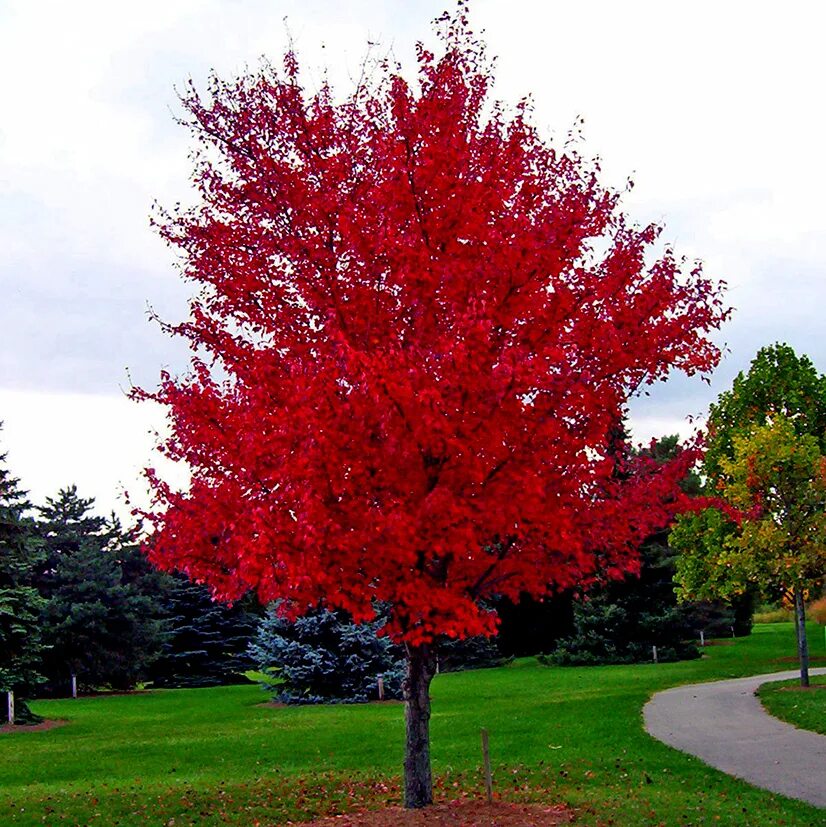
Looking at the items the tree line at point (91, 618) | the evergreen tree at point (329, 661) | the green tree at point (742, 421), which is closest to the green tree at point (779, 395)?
the green tree at point (742, 421)

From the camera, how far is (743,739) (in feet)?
52.5

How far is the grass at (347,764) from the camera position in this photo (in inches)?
459

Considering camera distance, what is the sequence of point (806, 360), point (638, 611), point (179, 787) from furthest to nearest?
point (638, 611) < point (806, 360) < point (179, 787)

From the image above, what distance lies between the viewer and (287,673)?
27.7 m

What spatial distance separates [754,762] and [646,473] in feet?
20.2

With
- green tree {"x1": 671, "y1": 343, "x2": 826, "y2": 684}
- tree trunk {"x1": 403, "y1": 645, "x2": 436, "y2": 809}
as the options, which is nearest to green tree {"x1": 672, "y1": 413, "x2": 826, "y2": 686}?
green tree {"x1": 671, "y1": 343, "x2": 826, "y2": 684}

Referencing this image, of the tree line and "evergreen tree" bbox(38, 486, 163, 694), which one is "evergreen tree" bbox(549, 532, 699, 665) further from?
"evergreen tree" bbox(38, 486, 163, 694)

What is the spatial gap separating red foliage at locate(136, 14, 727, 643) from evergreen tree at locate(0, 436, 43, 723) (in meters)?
18.4

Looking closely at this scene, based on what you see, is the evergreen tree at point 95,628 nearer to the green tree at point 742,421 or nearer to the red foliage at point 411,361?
the green tree at point 742,421

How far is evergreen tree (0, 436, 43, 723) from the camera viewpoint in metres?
25.7

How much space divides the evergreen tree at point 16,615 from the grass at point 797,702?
18.2 meters

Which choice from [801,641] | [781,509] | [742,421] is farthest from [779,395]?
[801,641]

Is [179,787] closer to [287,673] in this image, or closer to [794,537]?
[287,673]

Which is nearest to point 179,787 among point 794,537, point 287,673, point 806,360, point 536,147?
point 536,147
